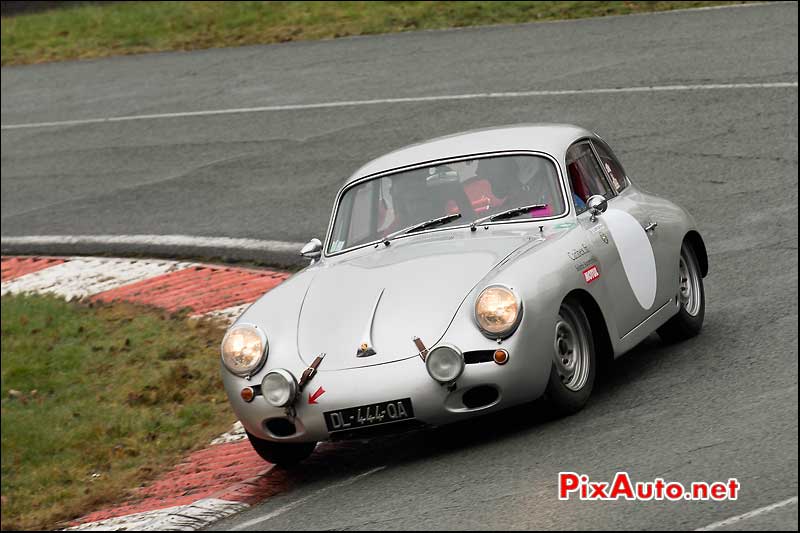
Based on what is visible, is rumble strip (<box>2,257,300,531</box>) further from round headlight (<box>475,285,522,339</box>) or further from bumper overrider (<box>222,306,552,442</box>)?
round headlight (<box>475,285,522,339</box>)

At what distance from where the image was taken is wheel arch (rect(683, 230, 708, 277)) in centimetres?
812

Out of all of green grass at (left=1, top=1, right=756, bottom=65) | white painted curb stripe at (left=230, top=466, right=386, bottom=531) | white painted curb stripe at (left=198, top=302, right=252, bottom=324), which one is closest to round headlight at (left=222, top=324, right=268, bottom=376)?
white painted curb stripe at (left=230, top=466, right=386, bottom=531)

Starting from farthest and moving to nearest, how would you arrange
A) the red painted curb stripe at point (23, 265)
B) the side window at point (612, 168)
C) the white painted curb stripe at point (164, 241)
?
the red painted curb stripe at point (23, 265), the white painted curb stripe at point (164, 241), the side window at point (612, 168)

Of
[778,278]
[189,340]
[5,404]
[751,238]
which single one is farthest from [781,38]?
[5,404]

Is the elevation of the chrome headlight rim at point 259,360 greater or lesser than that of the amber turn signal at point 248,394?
greater

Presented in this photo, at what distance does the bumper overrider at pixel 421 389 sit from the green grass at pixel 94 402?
1.47 m

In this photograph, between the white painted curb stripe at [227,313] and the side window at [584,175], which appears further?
the white painted curb stripe at [227,313]

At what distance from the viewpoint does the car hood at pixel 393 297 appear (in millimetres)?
6340

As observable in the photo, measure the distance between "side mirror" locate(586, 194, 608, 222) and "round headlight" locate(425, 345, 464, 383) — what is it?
1.52 m

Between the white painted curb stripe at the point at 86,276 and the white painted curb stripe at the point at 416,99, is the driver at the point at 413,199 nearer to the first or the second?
the white painted curb stripe at the point at 86,276

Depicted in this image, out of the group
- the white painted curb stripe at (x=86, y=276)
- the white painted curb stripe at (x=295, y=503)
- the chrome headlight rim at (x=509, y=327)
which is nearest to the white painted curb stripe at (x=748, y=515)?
the chrome headlight rim at (x=509, y=327)

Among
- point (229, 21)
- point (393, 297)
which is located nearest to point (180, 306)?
point (393, 297)

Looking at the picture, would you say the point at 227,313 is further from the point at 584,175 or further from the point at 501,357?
the point at 501,357

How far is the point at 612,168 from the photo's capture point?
8180 millimetres
